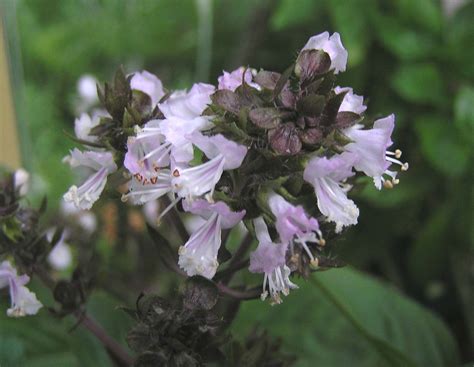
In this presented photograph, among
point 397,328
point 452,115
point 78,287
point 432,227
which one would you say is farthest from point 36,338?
point 452,115

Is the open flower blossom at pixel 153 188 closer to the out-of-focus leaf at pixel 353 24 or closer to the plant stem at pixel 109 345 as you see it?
the plant stem at pixel 109 345

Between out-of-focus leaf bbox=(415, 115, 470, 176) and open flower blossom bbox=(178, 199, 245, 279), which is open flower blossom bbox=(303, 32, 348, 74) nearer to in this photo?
open flower blossom bbox=(178, 199, 245, 279)

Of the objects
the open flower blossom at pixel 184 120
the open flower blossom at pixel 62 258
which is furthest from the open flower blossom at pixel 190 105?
the open flower blossom at pixel 62 258

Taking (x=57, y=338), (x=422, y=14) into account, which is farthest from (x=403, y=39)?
(x=57, y=338)

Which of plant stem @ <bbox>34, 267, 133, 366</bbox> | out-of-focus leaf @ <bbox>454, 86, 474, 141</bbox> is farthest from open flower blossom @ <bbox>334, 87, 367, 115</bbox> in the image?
out-of-focus leaf @ <bbox>454, 86, 474, 141</bbox>

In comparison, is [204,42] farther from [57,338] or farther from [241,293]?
[241,293]

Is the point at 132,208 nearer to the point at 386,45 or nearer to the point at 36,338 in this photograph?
the point at 36,338
